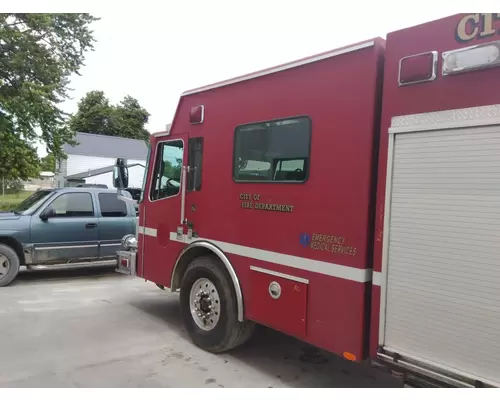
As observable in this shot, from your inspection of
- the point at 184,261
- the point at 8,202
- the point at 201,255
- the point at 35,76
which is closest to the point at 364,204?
the point at 201,255

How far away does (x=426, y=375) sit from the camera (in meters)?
2.77

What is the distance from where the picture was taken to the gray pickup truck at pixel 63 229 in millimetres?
7617

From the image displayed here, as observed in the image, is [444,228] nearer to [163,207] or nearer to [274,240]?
[274,240]

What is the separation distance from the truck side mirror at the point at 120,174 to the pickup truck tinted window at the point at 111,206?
2514 millimetres

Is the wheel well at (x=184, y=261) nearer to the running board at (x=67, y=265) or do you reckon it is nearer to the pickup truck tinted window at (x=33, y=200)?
the running board at (x=67, y=265)

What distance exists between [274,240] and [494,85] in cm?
214

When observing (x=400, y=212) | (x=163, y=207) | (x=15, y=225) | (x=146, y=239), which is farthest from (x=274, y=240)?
(x=15, y=225)

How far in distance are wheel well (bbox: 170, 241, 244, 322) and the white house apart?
26.7m

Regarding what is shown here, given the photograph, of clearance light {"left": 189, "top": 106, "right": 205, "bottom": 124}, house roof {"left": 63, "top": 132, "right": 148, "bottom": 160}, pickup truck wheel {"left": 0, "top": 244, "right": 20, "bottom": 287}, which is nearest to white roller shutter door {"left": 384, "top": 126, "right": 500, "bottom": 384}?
clearance light {"left": 189, "top": 106, "right": 205, "bottom": 124}

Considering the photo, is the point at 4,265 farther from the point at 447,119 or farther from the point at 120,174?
the point at 447,119

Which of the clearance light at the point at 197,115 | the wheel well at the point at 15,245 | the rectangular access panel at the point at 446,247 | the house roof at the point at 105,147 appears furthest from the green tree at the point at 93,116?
the rectangular access panel at the point at 446,247

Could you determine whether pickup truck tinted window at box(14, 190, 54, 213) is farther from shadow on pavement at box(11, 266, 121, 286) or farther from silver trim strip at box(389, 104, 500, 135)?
silver trim strip at box(389, 104, 500, 135)

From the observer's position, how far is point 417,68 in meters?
2.89

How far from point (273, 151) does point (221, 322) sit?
1.91 metres
